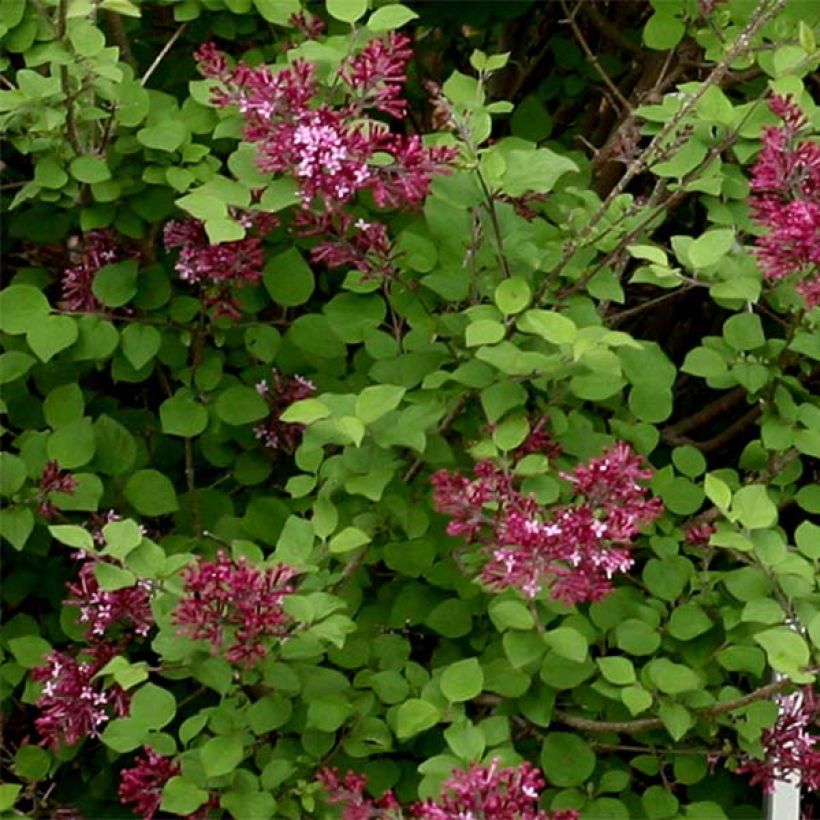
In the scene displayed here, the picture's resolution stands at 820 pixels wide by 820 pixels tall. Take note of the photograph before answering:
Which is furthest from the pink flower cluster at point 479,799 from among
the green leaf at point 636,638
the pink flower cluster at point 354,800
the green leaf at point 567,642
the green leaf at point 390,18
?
the green leaf at point 390,18

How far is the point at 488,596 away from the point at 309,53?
683mm

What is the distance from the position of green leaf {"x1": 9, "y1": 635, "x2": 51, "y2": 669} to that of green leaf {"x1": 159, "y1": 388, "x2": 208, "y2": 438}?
32cm

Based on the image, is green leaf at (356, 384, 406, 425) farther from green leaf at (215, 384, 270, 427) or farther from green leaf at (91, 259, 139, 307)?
green leaf at (91, 259, 139, 307)

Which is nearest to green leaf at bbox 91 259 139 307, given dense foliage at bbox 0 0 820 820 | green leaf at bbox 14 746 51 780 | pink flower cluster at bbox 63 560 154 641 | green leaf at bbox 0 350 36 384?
dense foliage at bbox 0 0 820 820

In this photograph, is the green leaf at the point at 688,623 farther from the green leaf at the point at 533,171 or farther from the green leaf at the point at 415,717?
the green leaf at the point at 533,171

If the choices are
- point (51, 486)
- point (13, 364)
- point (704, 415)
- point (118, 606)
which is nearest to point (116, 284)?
point (13, 364)

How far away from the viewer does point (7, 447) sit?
7.25 ft

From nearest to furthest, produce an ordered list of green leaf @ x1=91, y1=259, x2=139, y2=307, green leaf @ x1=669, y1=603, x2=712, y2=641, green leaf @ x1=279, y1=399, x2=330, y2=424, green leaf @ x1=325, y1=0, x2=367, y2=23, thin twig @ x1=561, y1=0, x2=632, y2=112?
green leaf @ x1=279, y1=399, x2=330, y2=424
green leaf @ x1=325, y1=0, x2=367, y2=23
green leaf @ x1=669, y1=603, x2=712, y2=641
green leaf @ x1=91, y1=259, x2=139, y2=307
thin twig @ x1=561, y1=0, x2=632, y2=112

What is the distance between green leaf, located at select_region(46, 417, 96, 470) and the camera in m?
2.05

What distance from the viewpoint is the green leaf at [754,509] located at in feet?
6.06

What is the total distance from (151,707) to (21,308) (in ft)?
1.70

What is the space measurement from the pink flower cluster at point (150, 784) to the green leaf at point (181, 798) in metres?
0.03

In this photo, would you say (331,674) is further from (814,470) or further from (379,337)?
(814,470)

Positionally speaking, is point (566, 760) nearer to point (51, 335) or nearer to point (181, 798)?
point (181, 798)
